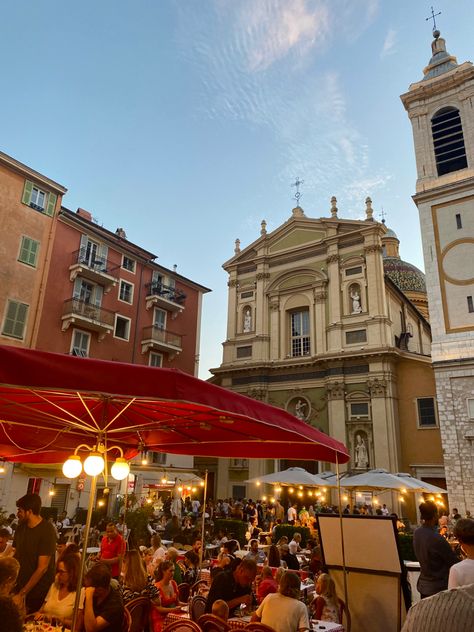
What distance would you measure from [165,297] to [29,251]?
27.4ft

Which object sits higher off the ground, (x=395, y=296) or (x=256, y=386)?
(x=395, y=296)

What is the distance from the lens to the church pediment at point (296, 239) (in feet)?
93.9

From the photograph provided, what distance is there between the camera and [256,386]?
26.9 m

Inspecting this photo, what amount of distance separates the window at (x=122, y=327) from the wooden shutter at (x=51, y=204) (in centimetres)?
Answer: 603

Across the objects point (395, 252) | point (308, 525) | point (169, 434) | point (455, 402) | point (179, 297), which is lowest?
point (308, 525)

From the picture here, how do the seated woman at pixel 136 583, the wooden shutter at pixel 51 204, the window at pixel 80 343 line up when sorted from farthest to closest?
the window at pixel 80 343, the wooden shutter at pixel 51 204, the seated woman at pixel 136 583

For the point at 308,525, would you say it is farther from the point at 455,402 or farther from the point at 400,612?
the point at 400,612

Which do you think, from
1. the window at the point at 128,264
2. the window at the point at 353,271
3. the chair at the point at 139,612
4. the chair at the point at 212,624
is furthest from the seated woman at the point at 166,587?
the window at the point at 353,271

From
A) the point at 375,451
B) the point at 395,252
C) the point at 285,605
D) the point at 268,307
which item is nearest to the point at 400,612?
the point at 285,605

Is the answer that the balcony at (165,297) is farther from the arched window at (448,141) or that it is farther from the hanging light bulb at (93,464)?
the hanging light bulb at (93,464)

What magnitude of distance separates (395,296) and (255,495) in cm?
1477

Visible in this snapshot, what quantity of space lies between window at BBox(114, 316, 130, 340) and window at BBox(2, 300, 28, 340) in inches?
206

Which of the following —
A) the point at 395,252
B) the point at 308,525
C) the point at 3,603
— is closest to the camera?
the point at 3,603

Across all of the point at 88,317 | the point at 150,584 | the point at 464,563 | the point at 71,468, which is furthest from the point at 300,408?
the point at 464,563
